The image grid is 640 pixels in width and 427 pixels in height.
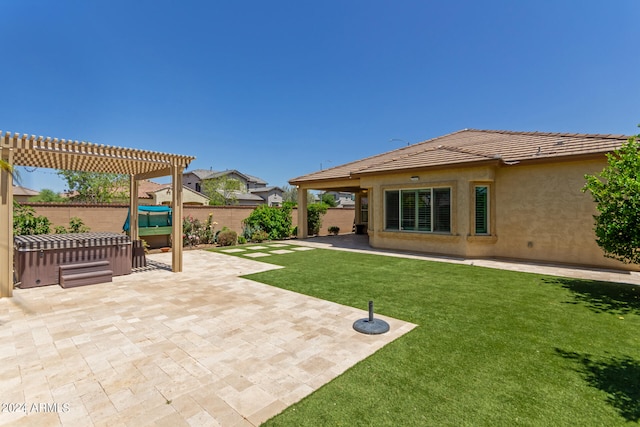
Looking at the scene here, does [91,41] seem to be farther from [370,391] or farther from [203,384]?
[370,391]

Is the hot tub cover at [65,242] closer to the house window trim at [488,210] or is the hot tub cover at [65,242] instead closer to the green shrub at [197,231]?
the green shrub at [197,231]

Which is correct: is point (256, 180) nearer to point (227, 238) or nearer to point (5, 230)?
point (227, 238)

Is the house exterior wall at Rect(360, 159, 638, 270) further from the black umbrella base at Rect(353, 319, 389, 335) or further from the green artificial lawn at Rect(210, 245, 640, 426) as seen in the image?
the black umbrella base at Rect(353, 319, 389, 335)

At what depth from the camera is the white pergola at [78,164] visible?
6336mm

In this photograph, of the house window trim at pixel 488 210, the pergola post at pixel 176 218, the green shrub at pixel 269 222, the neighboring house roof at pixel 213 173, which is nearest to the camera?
the pergola post at pixel 176 218

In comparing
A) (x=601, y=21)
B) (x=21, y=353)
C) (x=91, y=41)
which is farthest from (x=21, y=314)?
(x=601, y=21)

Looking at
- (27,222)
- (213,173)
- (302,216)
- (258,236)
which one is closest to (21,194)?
(27,222)

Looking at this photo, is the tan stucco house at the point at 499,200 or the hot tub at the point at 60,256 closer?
the hot tub at the point at 60,256

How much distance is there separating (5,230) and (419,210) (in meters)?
13.0

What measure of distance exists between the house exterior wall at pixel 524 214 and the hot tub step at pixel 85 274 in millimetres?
11003

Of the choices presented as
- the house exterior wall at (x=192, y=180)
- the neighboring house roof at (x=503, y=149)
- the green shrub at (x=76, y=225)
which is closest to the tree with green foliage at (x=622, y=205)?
the neighboring house roof at (x=503, y=149)

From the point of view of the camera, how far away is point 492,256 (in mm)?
11492

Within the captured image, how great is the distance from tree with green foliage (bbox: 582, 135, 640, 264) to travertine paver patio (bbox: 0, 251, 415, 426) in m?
6.07

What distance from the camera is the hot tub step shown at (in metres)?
7.11
